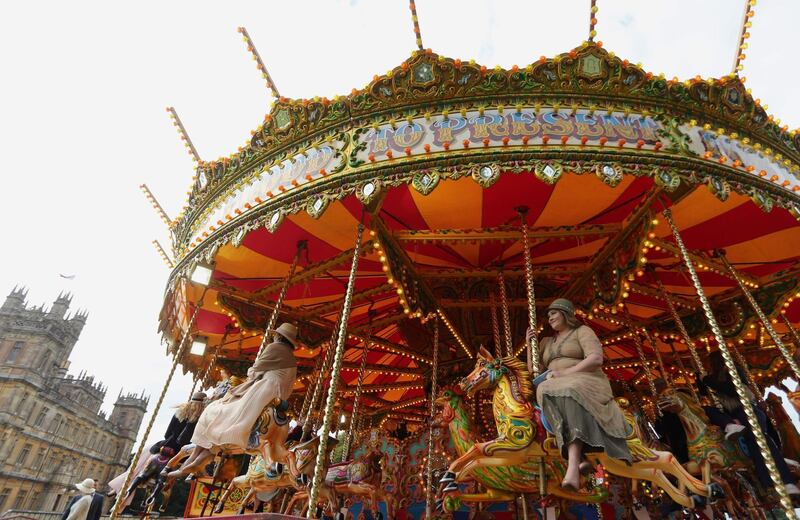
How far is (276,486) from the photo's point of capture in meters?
4.71

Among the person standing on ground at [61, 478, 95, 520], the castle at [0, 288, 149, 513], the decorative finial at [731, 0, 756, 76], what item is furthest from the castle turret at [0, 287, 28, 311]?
the decorative finial at [731, 0, 756, 76]

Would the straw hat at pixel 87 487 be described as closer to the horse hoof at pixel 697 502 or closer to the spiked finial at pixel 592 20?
the horse hoof at pixel 697 502

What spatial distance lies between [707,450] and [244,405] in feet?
14.6

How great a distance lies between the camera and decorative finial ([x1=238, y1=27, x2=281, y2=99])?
16.1ft

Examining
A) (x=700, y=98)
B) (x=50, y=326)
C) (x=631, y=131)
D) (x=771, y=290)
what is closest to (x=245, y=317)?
(x=631, y=131)

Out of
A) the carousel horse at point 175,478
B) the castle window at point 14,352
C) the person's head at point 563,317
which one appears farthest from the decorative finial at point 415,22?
the castle window at point 14,352

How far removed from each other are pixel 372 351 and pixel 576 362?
715cm

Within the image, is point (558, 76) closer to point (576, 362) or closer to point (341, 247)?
point (576, 362)

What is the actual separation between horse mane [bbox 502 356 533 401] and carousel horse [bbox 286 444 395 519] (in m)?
3.16

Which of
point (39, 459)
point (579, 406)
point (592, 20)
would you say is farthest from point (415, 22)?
point (39, 459)

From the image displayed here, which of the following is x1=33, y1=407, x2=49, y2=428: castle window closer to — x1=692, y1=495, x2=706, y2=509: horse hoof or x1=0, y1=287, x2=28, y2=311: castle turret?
x1=0, y1=287, x2=28, y2=311: castle turret

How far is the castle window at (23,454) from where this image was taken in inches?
1217

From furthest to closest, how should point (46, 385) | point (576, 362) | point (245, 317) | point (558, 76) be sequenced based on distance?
→ point (46, 385) → point (245, 317) → point (558, 76) → point (576, 362)

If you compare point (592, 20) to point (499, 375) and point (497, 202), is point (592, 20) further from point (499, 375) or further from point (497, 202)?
point (499, 375)
